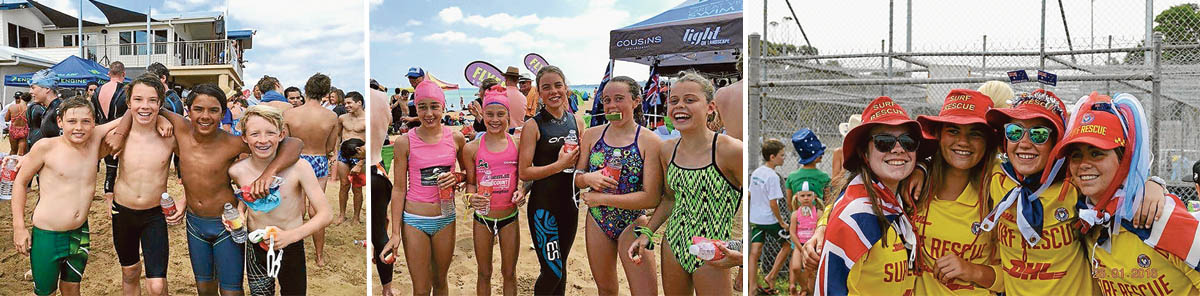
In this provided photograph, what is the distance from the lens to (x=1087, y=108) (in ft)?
8.95

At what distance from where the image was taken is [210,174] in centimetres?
393

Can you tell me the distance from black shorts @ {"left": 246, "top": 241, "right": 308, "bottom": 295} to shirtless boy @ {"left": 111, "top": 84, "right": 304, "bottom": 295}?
0.21ft

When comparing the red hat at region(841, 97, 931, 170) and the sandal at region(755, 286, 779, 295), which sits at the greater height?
the red hat at region(841, 97, 931, 170)

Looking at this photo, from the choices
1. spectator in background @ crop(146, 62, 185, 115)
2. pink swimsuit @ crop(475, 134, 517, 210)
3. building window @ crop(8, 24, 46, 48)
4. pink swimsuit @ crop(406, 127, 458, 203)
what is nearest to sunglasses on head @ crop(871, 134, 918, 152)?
pink swimsuit @ crop(475, 134, 517, 210)

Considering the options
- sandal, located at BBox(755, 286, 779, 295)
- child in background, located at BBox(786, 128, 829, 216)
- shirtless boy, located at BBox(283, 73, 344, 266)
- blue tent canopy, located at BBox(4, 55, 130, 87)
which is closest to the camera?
blue tent canopy, located at BBox(4, 55, 130, 87)

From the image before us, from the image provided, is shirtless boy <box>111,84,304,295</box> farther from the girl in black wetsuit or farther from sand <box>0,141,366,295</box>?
the girl in black wetsuit

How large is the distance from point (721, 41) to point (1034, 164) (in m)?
1.61

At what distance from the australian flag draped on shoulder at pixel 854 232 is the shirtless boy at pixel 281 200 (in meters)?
2.44

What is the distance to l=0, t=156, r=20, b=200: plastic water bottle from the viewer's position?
4.04 metres

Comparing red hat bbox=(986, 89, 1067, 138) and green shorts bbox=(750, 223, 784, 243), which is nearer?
red hat bbox=(986, 89, 1067, 138)

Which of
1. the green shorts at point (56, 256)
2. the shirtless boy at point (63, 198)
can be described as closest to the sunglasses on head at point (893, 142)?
the shirtless boy at point (63, 198)

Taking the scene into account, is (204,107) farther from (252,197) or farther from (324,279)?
(324,279)

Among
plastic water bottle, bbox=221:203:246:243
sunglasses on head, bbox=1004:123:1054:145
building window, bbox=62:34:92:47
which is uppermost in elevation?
building window, bbox=62:34:92:47

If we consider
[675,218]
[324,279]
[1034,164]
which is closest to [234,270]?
[324,279]
